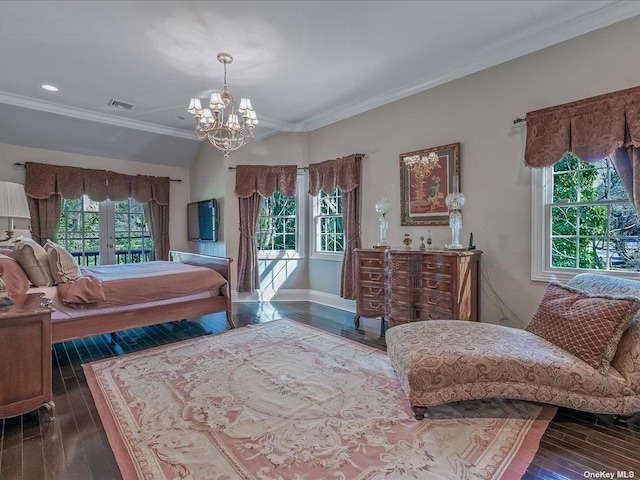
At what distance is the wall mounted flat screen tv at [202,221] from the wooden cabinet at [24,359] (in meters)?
3.55

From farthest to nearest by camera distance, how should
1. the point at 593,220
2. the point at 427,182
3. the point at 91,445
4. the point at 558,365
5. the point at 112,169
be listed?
1. the point at 112,169
2. the point at 427,182
3. the point at 593,220
4. the point at 558,365
5. the point at 91,445

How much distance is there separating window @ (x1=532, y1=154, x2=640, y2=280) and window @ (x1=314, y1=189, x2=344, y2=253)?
2.66 metres

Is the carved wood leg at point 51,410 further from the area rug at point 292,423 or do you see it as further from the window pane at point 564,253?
the window pane at point 564,253

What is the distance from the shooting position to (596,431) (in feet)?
6.15

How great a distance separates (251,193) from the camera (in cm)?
527

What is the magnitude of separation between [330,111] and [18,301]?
4.10 m

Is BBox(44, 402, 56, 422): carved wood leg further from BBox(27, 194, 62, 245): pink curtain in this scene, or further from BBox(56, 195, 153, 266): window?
BBox(56, 195, 153, 266): window

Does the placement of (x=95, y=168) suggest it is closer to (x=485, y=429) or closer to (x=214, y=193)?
(x=214, y=193)

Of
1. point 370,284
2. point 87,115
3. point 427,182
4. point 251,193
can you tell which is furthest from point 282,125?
point 370,284

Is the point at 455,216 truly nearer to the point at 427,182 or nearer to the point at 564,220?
the point at 427,182

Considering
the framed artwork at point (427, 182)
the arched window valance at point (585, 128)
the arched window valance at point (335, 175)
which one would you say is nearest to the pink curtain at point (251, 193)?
the arched window valance at point (335, 175)

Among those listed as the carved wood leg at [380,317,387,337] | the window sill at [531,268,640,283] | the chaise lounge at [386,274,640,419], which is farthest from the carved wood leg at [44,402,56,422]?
the window sill at [531,268,640,283]

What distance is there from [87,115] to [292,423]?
501 centimetres

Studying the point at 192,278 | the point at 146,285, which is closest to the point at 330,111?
the point at 192,278
